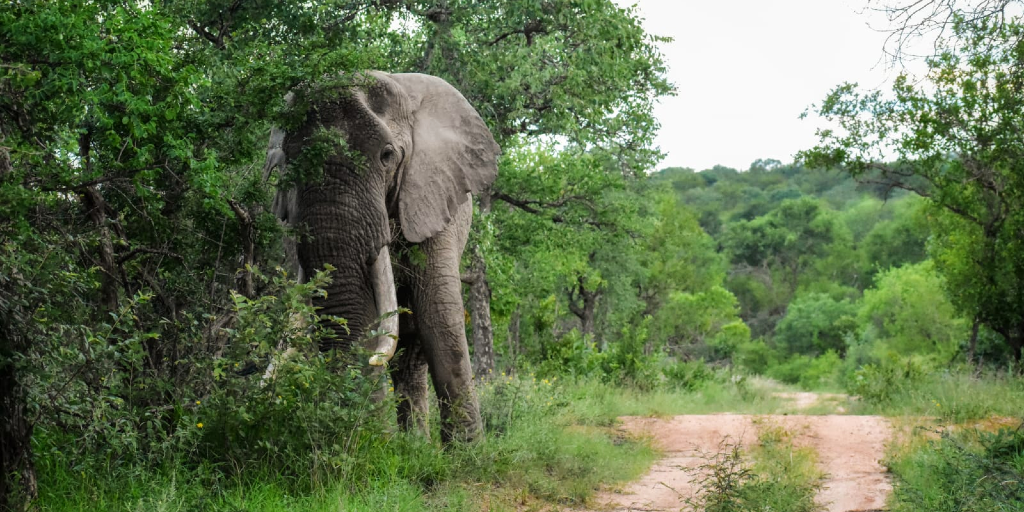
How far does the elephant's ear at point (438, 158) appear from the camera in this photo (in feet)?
27.0

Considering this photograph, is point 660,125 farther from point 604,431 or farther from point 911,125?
point 604,431

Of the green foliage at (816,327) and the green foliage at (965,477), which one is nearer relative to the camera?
the green foliage at (965,477)

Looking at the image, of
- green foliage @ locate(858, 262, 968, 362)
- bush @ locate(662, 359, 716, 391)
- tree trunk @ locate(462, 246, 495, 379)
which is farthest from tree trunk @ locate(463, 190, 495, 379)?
green foliage @ locate(858, 262, 968, 362)

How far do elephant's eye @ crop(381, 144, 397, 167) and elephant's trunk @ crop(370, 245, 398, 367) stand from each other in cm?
66

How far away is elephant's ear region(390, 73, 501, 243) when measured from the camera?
324 inches

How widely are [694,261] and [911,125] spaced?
42.3m

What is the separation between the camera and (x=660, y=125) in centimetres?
1991

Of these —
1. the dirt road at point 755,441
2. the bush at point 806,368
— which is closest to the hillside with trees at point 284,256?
the dirt road at point 755,441

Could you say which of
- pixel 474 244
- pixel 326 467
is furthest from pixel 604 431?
pixel 326 467

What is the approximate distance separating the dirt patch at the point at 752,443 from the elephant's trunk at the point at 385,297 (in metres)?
2.08

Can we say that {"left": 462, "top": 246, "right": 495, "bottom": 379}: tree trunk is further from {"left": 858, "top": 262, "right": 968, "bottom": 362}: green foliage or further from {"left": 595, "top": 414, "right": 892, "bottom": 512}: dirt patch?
{"left": 858, "top": 262, "right": 968, "bottom": 362}: green foliage

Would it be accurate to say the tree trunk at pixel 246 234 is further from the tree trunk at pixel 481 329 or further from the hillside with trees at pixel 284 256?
the tree trunk at pixel 481 329

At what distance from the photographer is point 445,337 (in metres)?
8.30

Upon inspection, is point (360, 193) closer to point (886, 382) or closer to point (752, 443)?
point (752, 443)
